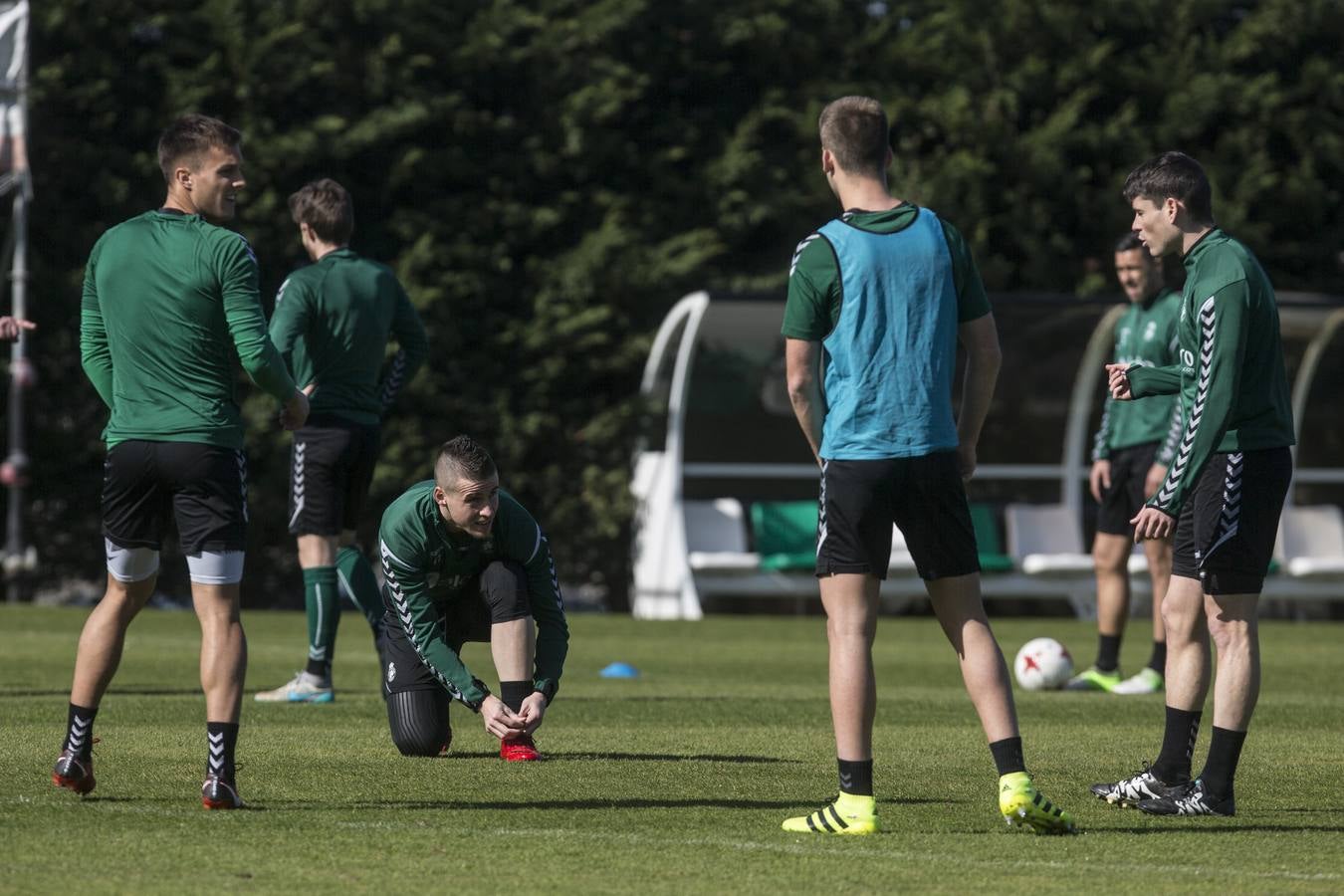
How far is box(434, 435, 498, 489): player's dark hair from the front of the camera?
23.4 feet

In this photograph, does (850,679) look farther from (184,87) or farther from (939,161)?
(939,161)

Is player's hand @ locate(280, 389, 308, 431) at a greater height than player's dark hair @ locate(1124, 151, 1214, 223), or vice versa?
player's dark hair @ locate(1124, 151, 1214, 223)

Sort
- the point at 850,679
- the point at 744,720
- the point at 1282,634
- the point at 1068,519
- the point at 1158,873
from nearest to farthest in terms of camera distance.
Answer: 1. the point at 1158,873
2. the point at 850,679
3. the point at 744,720
4. the point at 1282,634
5. the point at 1068,519

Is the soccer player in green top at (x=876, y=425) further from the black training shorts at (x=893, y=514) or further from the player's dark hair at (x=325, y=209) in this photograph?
the player's dark hair at (x=325, y=209)

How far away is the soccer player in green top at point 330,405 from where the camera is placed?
9.91m

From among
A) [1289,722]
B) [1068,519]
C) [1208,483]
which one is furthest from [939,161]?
[1208,483]

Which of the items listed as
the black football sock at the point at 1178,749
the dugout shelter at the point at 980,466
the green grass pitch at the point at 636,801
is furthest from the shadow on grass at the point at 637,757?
the dugout shelter at the point at 980,466

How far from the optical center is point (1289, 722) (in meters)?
9.91

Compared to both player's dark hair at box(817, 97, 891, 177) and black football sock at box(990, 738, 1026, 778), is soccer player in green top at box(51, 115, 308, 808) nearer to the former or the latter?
player's dark hair at box(817, 97, 891, 177)

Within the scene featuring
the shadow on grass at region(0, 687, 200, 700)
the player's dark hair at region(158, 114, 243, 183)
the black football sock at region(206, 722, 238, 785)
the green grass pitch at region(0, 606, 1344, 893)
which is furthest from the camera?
the shadow on grass at region(0, 687, 200, 700)

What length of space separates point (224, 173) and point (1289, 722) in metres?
5.78

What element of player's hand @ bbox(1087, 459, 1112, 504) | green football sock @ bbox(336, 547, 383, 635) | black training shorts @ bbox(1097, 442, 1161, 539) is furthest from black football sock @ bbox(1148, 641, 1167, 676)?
green football sock @ bbox(336, 547, 383, 635)

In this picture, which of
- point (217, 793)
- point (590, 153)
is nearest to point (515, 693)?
point (217, 793)

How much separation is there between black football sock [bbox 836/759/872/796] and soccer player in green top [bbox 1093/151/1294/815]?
3.75 feet
